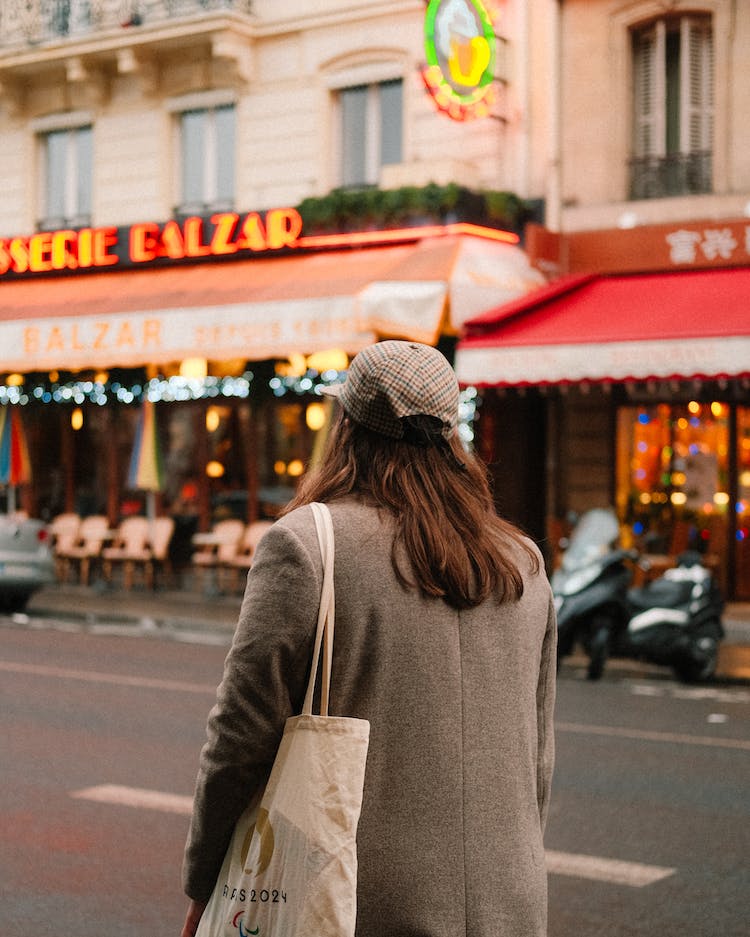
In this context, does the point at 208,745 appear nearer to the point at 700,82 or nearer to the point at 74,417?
the point at 700,82

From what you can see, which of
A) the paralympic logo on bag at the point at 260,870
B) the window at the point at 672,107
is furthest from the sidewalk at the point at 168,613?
the paralympic logo on bag at the point at 260,870

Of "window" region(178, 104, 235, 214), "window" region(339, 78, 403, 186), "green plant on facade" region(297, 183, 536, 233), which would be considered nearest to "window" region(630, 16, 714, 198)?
"green plant on facade" region(297, 183, 536, 233)

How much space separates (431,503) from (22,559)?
1477 centimetres

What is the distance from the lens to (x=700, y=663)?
1180 cm

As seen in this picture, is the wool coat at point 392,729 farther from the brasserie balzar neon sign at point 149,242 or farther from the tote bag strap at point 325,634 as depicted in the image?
the brasserie balzar neon sign at point 149,242

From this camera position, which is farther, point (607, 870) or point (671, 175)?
point (671, 175)

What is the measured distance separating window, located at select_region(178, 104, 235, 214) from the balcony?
4.34 feet

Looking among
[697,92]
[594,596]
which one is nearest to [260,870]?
[594,596]

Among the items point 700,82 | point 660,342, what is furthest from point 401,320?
point 700,82

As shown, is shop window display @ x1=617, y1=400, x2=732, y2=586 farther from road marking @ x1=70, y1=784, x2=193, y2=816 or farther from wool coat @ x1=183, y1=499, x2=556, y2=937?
wool coat @ x1=183, y1=499, x2=556, y2=937

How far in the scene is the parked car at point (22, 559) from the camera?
→ 1652 centimetres

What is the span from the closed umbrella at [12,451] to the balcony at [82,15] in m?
5.41

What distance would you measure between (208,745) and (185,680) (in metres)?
9.04

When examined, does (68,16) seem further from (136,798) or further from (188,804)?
(188,804)
